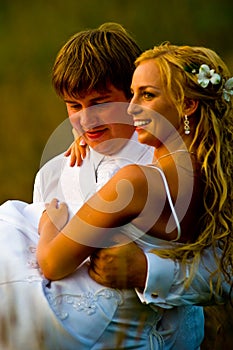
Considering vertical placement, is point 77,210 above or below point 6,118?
above

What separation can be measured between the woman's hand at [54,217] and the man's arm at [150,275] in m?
0.17

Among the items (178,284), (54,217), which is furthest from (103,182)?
(178,284)

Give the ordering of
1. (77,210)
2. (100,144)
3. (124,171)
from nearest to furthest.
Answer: (124,171), (77,210), (100,144)

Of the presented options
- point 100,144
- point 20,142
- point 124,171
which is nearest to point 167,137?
point 124,171

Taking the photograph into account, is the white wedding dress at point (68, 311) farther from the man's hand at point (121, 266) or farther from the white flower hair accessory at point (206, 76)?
the white flower hair accessory at point (206, 76)

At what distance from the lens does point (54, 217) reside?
11.9 ft

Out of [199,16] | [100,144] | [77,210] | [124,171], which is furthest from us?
[199,16]

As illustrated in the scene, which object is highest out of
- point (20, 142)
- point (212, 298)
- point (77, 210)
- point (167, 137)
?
point (167, 137)

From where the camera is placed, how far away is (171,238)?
3.54 metres

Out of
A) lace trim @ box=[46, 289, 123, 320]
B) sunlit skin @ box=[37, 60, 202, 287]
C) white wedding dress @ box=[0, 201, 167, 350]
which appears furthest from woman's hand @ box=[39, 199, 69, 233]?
lace trim @ box=[46, 289, 123, 320]

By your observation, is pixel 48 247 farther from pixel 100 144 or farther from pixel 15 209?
pixel 100 144

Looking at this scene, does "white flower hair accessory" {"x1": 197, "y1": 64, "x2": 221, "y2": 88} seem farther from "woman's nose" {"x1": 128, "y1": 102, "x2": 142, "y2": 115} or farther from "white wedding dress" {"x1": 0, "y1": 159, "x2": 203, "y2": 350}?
"white wedding dress" {"x1": 0, "y1": 159, "x2": 203, "y2": 350}

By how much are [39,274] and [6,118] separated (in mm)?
2542

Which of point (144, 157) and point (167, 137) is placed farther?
point (144, 157)
